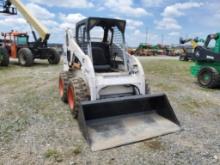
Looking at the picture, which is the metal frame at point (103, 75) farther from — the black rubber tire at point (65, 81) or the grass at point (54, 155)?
the grass at point (54, 155)

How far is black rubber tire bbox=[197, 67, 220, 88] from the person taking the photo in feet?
28.8

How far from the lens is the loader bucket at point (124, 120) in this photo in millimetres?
4118

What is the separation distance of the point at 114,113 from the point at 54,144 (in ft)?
4.23

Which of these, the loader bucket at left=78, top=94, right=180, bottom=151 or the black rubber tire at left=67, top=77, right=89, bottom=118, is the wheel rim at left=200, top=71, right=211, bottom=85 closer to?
the loader bucket at left=78, top=94, right=180, bottom=151

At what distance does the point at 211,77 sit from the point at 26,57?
30.0 ft

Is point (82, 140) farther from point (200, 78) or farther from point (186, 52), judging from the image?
point (186, 52)

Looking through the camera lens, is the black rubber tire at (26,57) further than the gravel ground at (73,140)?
Yes

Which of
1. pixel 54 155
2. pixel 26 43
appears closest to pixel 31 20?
pixel 26 43

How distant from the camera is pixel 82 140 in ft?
13.6

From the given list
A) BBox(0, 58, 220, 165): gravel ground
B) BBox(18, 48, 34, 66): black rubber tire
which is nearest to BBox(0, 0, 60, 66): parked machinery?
BBox(18, 48, 34, 66): black rubber tire

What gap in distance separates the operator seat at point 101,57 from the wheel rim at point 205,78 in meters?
4.65

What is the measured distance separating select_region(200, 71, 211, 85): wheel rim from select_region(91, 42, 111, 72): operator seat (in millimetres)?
4648

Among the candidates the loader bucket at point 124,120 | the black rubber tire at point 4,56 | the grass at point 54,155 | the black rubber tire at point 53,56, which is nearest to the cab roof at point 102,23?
the loader bucket at point 124,120

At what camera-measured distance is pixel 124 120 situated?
468cm
